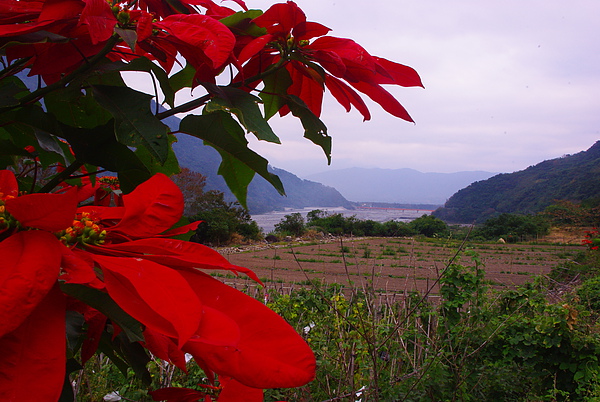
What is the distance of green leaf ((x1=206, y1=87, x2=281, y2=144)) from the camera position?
27 centimetres

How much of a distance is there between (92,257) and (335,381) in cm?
186

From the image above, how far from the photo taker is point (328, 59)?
283 mm

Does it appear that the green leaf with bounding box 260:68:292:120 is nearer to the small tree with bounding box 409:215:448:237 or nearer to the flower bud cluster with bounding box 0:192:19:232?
the flower bud cluster with bounding box 0:192:19:232

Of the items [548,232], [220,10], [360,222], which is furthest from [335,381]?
[548,232]

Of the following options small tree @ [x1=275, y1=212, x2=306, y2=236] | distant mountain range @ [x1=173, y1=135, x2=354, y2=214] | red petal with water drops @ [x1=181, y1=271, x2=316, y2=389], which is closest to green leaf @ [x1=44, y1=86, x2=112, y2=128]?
red petal with water drops @ [x1=181, y1=271, x2=316, y2=389]

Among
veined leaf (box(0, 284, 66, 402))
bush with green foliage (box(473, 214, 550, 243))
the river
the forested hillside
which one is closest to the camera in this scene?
veined leaf (box(0, 284, 66, 402))

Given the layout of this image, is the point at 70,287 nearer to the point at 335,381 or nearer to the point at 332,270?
the point at 335,381

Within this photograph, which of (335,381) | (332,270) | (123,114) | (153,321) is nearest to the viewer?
(153,321)

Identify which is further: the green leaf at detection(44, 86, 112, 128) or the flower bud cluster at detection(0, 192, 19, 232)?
the green leaf at detection(44, 86, 112, 128)

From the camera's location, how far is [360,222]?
15477 millimetres

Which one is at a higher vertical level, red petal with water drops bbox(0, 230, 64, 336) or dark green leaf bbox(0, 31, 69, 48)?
dark green leaf bbox(0, 31, 69, 48)

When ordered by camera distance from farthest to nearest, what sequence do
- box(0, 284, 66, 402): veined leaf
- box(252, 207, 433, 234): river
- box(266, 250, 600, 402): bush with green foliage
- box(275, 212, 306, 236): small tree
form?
box(252, 207, 433, 234): river < box(275, 212, 306, 236): small tree < box(266, 250, 600, 402): bush with green foliage < box(0, 284, 66, 402): veined leaf

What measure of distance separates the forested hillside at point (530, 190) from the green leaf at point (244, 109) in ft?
70.2

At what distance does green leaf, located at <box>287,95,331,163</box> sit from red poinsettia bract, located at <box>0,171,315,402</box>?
0.60 feet
